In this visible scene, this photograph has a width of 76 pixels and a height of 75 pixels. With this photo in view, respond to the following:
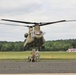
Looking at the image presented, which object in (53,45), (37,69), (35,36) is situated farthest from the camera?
(53,45)

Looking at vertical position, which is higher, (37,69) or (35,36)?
(35,36)

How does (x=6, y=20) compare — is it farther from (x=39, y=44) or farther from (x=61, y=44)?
(x=61, y=44)

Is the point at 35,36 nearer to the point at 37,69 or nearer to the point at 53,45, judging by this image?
the point at 37,69

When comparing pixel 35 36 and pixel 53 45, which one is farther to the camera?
pixel 53 45

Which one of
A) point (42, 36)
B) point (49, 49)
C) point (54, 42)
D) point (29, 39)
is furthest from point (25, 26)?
point (54, 42)

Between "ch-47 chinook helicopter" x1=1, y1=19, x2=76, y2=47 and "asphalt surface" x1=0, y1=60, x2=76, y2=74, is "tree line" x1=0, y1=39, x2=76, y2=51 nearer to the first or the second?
"ch-47 chinook helicopter" x1=1, y1=19, x2=76, y2=47

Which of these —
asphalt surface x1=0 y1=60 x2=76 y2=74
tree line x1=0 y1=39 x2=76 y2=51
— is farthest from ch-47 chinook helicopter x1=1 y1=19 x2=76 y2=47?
tree line x1=0 y1=39 x2=76 y2=51

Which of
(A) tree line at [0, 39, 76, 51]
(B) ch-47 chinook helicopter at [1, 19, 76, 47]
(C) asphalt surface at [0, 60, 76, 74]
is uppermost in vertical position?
(A) tree line at [0, 39, 76, 51]

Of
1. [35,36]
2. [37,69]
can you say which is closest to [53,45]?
[35,36]

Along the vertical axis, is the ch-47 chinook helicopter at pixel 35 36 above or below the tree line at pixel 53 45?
below

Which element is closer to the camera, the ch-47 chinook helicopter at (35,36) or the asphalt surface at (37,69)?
the asphalt surface at (37,69)

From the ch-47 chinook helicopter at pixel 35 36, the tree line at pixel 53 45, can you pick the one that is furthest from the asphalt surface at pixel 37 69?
the tree line at pixel 53 45

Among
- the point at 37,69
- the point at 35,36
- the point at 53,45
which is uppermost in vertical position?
the point at 53,45

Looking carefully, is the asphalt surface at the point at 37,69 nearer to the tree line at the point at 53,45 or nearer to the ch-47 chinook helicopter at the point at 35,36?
the ch-47 chinook helicopter at the point at 35,36
